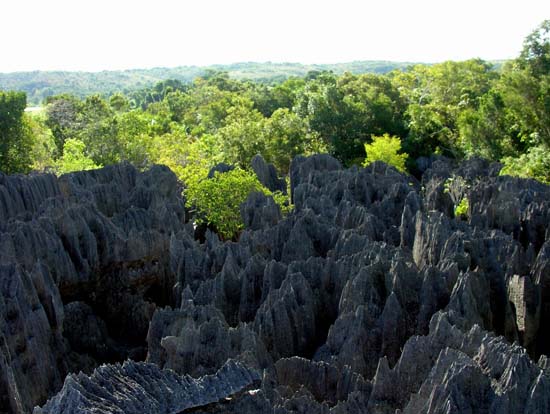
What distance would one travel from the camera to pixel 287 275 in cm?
1553

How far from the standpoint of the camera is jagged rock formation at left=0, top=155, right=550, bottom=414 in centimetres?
933

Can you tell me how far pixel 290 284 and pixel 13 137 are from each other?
32264 millimetres

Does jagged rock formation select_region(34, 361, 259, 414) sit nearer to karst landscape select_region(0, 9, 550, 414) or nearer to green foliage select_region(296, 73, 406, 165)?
karst landscape select_region(0, 9, 550, 414)

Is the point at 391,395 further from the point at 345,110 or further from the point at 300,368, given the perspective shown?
the point at 345,110

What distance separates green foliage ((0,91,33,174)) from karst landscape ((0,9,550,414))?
12cm

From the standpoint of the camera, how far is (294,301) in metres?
14.6

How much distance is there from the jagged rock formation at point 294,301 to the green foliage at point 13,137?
48.2 ft

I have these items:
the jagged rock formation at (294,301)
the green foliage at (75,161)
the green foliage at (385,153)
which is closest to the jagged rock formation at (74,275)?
the jagged rock formation at (294,301)

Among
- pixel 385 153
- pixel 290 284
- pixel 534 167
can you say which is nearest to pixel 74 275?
pixel 290 284

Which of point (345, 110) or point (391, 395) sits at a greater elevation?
point (345, 110)

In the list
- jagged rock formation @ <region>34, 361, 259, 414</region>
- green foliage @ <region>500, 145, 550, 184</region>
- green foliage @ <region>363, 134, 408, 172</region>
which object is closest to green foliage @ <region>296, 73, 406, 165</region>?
green foliage @ <region>363, 134, 408, 172</region>

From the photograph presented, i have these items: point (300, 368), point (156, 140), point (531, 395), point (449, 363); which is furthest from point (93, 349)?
point (156, 140)

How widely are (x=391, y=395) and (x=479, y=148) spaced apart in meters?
32.7

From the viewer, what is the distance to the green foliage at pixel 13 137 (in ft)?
129
